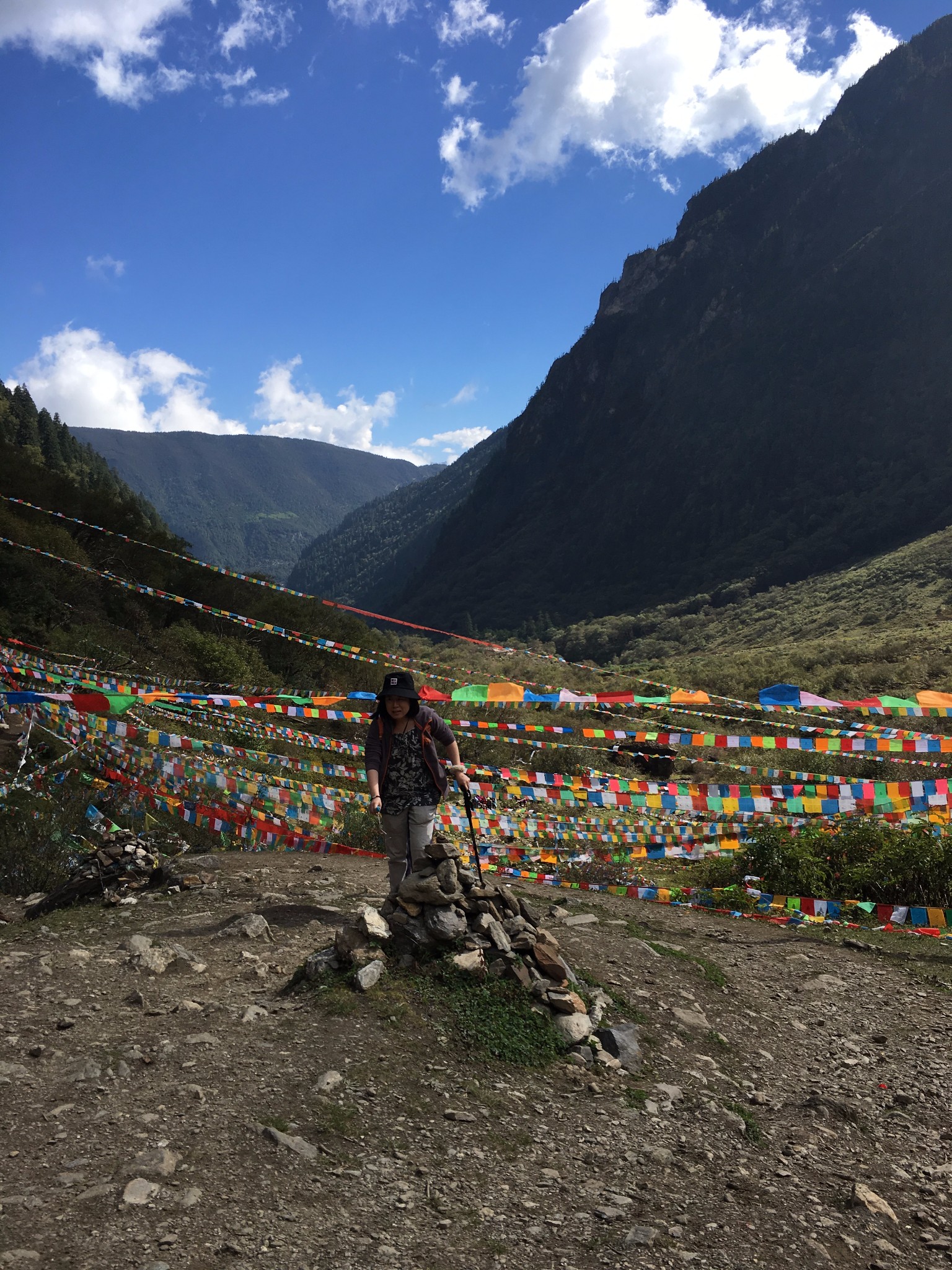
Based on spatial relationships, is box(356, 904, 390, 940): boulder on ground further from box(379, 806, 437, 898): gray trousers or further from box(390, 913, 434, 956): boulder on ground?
box(379, 806, 437, 898): gray trousers

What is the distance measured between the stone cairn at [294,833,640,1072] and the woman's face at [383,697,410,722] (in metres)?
0.87

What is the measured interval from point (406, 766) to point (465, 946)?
1215 millimetres

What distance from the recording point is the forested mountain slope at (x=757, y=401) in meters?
93.5

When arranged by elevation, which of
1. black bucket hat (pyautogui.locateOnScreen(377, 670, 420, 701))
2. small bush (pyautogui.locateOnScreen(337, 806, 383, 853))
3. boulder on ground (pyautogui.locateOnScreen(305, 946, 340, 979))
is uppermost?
black bucket hat (pyautogui.locateOnScreen(377, 670, 420, 701))

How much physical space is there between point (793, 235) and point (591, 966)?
149 metres

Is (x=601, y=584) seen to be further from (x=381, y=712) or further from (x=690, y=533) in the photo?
(x=381, y=712)

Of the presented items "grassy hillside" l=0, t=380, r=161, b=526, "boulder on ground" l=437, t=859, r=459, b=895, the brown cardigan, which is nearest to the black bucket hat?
the brown cardigan

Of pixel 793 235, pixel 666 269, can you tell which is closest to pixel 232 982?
pixel 793 235

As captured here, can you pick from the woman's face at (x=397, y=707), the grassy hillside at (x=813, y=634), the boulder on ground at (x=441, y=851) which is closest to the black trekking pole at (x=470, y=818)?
the boulder on ground at (x=441, y=851)

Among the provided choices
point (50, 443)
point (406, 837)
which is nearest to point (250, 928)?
point (406, 837)

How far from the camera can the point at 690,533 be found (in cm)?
10644

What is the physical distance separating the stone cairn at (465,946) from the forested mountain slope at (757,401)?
8505 centimetres

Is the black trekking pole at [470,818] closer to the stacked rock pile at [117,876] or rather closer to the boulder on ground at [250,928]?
the boulder on ground at [250,928]

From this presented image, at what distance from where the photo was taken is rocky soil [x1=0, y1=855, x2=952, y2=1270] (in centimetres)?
287
